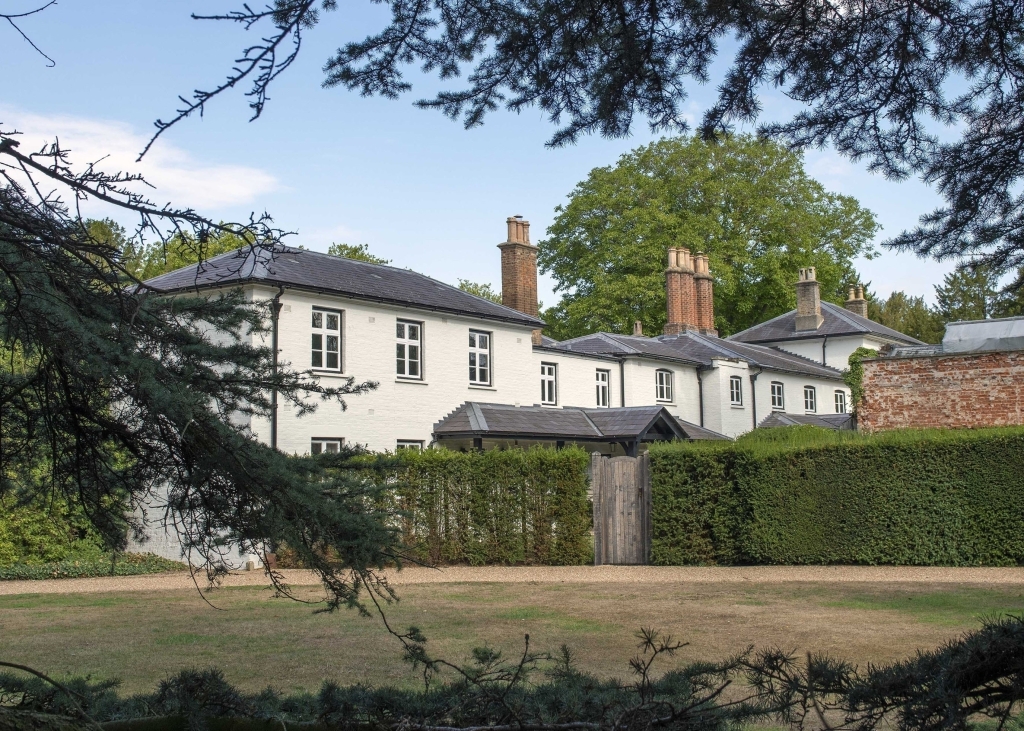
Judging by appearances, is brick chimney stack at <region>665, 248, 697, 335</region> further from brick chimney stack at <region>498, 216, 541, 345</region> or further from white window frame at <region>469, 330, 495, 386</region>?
white window frame at <region>469, 330, 495, 386</region>

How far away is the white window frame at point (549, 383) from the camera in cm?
2933

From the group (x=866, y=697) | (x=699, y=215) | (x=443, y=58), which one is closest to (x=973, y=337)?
(x=443, y=58)

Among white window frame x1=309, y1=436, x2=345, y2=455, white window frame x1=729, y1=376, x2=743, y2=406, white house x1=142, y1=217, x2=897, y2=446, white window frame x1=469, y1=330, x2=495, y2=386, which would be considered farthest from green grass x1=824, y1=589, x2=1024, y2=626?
white window frame x1=729, y1=376, x2=743, y2=406

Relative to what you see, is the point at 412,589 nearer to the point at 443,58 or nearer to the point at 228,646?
the point at 228,646

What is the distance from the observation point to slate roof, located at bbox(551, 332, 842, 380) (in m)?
33.1

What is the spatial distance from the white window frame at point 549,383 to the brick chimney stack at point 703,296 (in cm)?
1267

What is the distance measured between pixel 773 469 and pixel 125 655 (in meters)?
11.7

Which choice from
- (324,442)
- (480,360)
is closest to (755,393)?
(480,360)

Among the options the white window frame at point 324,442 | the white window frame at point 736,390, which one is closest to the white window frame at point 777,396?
the white window frame at point 736,390

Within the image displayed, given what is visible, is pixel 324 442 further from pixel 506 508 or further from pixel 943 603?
pixel 943 603

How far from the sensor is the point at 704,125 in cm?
578

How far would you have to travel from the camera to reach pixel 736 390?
36.5m

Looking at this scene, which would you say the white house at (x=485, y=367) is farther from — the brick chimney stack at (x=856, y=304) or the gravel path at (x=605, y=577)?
the brick chimney stack at (x=856, y=304)

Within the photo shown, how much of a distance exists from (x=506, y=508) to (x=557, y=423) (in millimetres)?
7619
